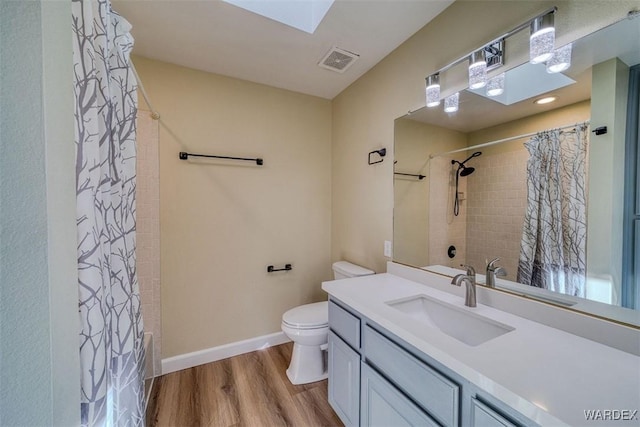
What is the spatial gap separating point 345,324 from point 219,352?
136 cm

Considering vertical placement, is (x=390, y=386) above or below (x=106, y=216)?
below

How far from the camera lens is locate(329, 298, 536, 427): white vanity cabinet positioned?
74 cm

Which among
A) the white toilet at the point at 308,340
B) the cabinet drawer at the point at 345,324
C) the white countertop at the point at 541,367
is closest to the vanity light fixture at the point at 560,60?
the white countertop at the point at 541,367

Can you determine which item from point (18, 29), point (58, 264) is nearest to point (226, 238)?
point (58, 264)

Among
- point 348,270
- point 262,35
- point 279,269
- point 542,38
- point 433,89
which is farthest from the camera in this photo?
point 279,269

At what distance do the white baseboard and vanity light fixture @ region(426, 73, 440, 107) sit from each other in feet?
7.36

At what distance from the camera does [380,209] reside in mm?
1900

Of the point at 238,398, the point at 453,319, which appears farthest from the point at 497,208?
the point at 238,398

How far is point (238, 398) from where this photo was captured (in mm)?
1654

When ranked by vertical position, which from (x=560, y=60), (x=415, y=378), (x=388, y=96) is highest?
(x=388, y=96)

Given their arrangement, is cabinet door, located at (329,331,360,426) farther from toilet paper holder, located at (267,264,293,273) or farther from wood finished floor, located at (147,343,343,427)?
toilet paper holder, located at (267,264,293,273)

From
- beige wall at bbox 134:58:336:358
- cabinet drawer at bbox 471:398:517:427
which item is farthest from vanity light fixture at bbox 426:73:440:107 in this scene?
cabinet drawer at bbox 471:398:517:427

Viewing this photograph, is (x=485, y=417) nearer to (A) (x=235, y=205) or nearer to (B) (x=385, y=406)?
(B) (x=385, y=406)

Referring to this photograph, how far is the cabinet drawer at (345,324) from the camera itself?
4.06 feet
